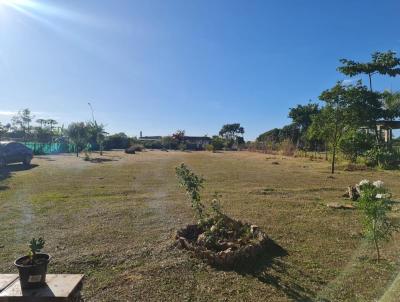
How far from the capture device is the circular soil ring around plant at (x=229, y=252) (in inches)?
181

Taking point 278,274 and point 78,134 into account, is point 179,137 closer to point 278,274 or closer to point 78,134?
point 78,134

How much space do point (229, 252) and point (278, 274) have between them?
0.65 meters

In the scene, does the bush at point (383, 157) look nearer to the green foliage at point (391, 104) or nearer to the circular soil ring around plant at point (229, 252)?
the green foliage at point (391, 104)

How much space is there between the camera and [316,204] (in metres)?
8.77

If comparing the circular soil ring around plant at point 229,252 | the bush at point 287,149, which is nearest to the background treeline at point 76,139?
the bush at point 287,149

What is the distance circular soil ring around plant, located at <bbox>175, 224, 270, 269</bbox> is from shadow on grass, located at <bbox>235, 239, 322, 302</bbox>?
0.07 meters

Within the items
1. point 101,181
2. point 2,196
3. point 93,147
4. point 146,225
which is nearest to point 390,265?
point 146,225

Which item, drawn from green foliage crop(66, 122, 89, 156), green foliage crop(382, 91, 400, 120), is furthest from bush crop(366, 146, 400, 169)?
green foliage crop(66, 122, 89, 156)

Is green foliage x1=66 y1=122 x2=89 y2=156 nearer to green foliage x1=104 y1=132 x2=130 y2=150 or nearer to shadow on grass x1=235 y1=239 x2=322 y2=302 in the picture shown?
green foliage x1=104 y1=132 x2=130 y2=150

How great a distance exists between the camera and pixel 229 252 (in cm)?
461

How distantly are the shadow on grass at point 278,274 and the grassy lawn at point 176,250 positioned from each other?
0.04 ft

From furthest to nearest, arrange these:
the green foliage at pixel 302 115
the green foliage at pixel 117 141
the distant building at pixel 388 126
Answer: the green foliage at pixel 117 141
the green foliage at pixel 302 115
the distant building at pixel 388 126

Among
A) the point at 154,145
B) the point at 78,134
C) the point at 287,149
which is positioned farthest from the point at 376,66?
the point at 154,145

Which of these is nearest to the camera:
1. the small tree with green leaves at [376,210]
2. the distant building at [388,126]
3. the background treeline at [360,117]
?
the small tree with green leaves at [376,210]
